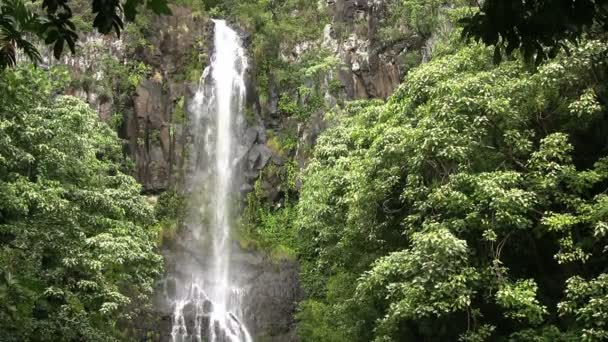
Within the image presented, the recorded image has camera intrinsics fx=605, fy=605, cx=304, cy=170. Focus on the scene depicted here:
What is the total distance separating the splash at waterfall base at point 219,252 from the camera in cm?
1808

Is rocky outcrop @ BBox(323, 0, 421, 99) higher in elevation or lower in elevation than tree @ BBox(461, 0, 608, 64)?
higher

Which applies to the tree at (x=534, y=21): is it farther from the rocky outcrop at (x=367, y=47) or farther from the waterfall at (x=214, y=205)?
the rocky outcrop at (x=367, y=47)

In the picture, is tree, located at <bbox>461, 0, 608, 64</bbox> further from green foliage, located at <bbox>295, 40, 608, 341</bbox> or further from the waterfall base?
the waterfall base

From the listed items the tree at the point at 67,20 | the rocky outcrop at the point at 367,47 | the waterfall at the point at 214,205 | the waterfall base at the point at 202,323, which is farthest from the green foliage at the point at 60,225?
the rocky outcrop at the point at 367,47

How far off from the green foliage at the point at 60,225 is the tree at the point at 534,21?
7302 mm

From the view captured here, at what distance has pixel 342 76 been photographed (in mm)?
24203

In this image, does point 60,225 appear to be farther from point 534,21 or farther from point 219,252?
point 219,252

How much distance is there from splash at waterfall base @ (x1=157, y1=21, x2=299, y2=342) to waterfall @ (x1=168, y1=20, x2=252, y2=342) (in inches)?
1.2

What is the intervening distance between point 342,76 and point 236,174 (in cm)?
580

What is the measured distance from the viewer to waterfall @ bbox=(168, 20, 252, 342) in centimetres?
1812

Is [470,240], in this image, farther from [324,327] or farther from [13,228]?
[13,228]

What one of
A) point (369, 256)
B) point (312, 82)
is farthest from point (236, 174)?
point (369, 256)

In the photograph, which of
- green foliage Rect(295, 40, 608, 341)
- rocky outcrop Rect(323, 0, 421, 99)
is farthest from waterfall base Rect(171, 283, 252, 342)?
rocky outcrop Rect(323, 0, 421, 99)

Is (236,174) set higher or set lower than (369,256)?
higher
